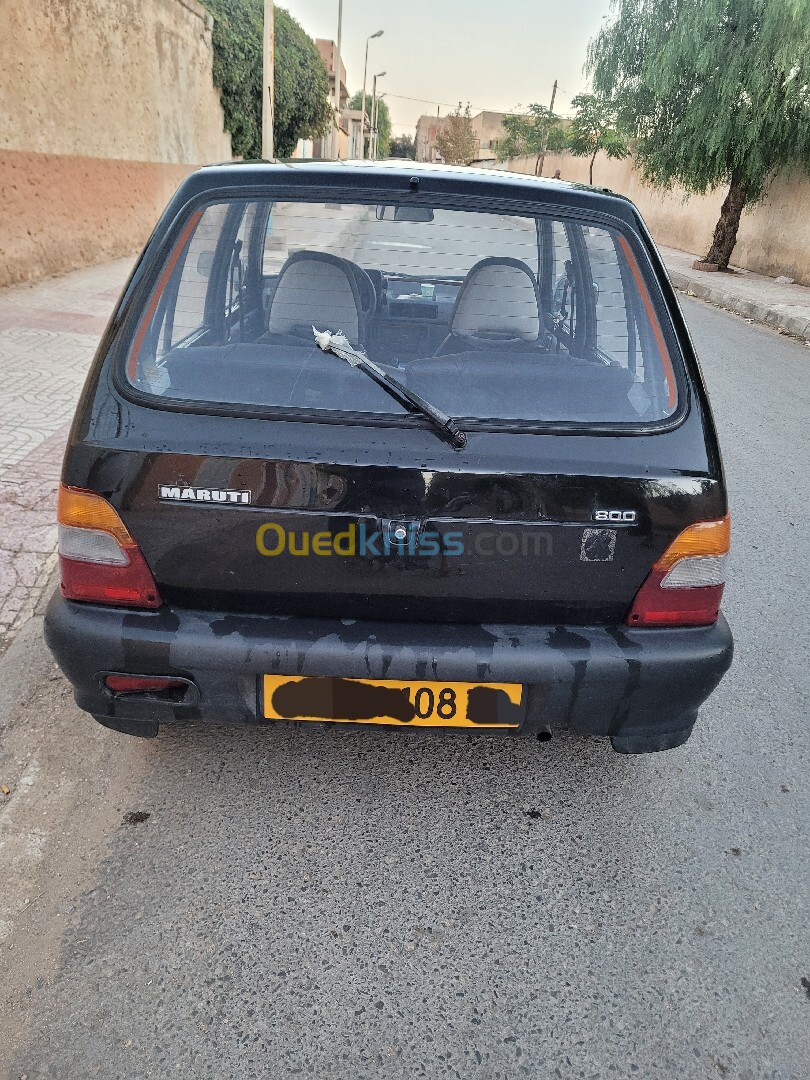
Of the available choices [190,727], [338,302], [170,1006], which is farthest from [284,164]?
[170,1006]

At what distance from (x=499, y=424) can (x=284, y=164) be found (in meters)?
0.97

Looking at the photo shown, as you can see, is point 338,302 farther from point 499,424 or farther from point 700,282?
point 700,282

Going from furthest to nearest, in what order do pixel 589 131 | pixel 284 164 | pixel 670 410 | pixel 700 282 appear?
pixel 589 131 → pixel 700 282 → pixel 284 164 → pixel 670 410

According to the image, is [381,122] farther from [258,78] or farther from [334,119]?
[258,78]

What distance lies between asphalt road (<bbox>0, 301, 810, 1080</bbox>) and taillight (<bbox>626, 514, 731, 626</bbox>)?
0.69 metres

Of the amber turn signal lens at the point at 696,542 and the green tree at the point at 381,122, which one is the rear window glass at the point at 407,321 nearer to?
the amber turn signal lens at the point at 696,542

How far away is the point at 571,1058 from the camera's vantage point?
1.81 m

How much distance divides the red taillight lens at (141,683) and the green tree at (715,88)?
52.9 ft

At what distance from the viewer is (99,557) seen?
2.15 meters

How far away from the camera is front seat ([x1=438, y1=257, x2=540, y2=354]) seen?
7.94 ft

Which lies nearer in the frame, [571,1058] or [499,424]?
[571,1058]
